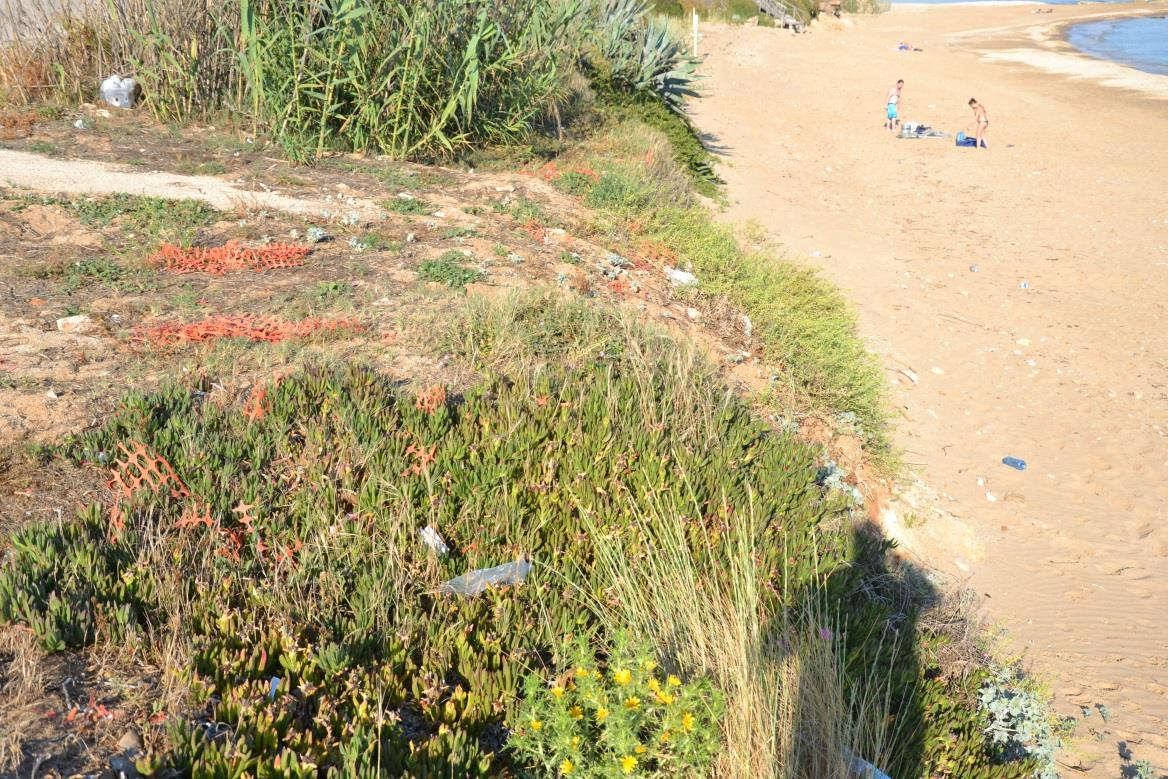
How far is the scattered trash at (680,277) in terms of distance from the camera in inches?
313

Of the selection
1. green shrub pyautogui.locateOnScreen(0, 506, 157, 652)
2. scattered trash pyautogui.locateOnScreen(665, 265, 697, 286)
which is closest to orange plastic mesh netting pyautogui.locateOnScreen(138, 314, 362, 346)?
green shrub pyautogui.locateOnScreen(0, 506, 157, 652)

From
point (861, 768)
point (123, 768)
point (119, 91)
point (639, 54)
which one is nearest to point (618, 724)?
point (861, 768)

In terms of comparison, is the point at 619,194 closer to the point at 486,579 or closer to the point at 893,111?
the point at 486,579

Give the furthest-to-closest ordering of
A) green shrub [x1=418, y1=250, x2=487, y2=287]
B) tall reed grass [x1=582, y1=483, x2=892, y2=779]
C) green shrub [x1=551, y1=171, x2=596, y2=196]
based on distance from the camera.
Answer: green shrub [x1=551, y1=171, x2=596, y2=196] < green shrub [x1=418, y1=250, x2=487, y2=287] < tall reed grass [x1=582, y1=483, x2=892, y2=779]

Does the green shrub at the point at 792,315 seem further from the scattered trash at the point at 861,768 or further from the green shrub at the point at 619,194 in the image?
the scattered trash at the point at 861,768

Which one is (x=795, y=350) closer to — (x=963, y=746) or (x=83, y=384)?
(x=963, y=746)

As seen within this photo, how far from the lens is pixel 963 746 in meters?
3.45

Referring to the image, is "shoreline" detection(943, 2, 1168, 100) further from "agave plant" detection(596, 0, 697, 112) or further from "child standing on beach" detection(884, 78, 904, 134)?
"agave plant" detection(596, 0, 697, 112)

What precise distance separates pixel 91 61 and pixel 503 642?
9859mm

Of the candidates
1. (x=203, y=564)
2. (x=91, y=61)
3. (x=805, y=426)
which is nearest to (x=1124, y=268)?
(x=805, y=426)

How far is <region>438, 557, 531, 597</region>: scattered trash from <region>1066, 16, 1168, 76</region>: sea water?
35169 mm

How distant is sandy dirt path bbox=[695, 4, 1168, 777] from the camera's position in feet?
17.9

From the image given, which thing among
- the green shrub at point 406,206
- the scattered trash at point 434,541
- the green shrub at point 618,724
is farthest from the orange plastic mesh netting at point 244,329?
the green shrub at point 618,724

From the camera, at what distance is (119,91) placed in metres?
9.67
